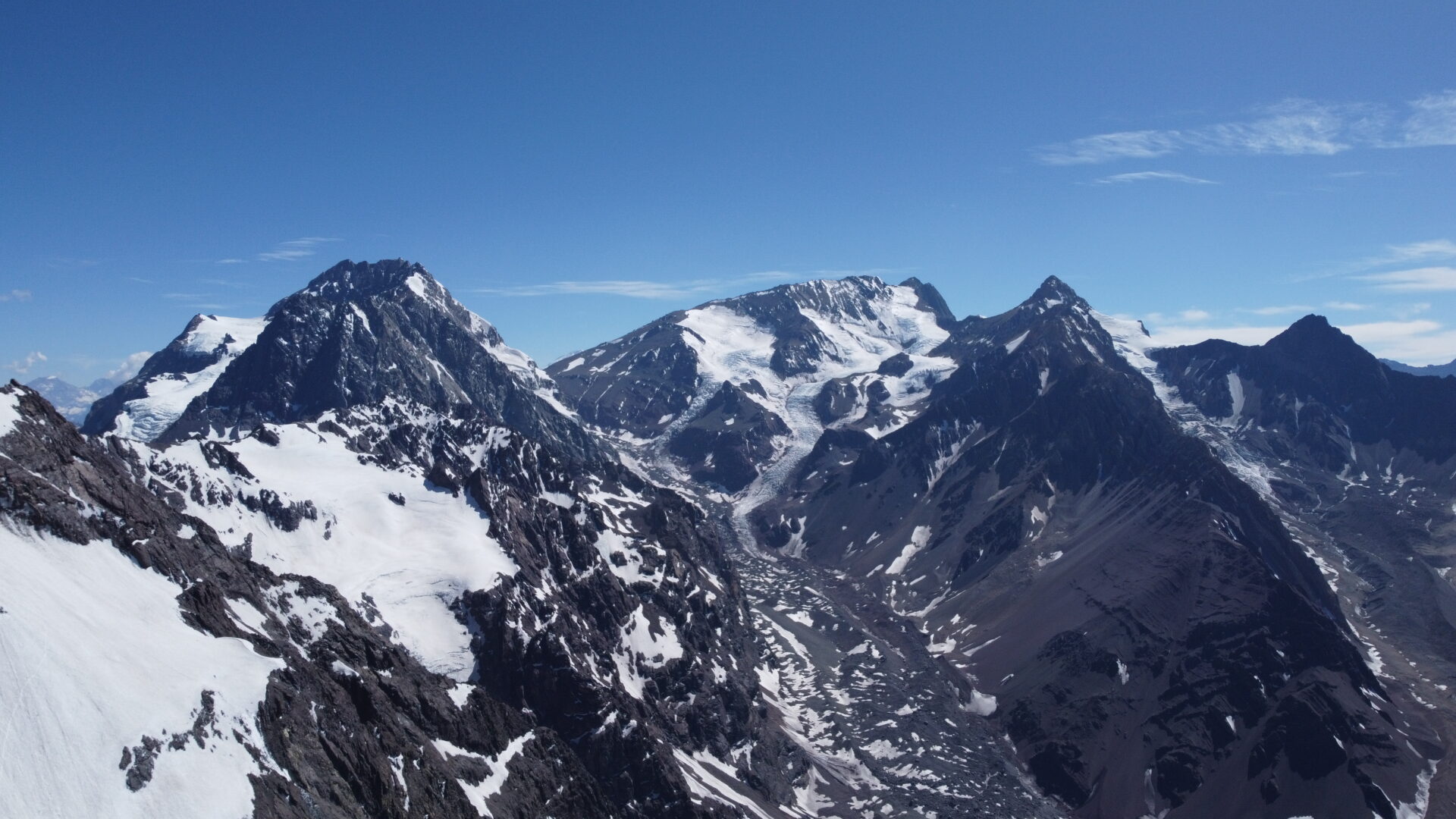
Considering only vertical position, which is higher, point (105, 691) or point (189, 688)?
point (105, 691)

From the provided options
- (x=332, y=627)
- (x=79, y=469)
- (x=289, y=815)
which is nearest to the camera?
(x=289, y=815)

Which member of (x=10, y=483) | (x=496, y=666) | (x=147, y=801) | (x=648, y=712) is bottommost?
(x=648, y=712)

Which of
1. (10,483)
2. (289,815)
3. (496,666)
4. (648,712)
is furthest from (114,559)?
(648,712)

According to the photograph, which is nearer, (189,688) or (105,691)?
(105,691)

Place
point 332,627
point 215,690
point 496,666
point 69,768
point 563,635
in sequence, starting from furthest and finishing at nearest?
point 563,635 < point 496,666 < point 332,627 < point 215,690 < point 69,768

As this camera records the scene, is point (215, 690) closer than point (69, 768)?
No

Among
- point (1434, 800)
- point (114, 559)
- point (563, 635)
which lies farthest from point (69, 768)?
point (1434, 800)

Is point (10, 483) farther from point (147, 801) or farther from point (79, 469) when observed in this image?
point (147, 801)

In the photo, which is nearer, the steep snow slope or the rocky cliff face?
the steep snow slope

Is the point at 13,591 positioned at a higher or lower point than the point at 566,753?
higher

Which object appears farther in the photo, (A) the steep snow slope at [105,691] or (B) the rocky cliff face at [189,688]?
(B) the rocky cliff face at [189,688]
